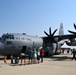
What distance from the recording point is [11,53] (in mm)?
Answer: 23969

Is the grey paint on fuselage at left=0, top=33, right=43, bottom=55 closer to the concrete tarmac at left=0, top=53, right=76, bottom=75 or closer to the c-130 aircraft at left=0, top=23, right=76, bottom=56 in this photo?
the c-130 aircraft at left=0, top=23, right=76, bottom=56

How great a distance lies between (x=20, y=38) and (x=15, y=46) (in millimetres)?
1468

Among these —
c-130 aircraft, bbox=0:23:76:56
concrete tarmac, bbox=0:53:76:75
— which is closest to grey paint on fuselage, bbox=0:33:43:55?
c-130 aircraft, bbox=0:23:76:56

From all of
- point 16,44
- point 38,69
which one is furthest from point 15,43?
point 38,69

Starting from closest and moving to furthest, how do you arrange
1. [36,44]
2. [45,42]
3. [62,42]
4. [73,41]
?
1. [36,44]
2. [73,41]
3. [45,42]
4. [62,42]

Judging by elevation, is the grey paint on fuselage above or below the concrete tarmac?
above

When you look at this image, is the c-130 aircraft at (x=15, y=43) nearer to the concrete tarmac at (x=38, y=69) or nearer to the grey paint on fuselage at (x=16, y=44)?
the grey paint on fuselage at (x=16, y=44)

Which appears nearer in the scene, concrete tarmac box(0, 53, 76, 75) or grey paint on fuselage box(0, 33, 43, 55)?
concrete tarmac box(0, 53, 76, 75)

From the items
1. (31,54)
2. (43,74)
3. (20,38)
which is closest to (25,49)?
(20,38)

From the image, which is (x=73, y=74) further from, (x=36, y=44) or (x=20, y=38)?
(x=36, y=44)

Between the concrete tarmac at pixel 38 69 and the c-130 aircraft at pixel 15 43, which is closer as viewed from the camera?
the concrete tarmac at pixel 38 69

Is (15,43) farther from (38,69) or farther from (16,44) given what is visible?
(38,69)

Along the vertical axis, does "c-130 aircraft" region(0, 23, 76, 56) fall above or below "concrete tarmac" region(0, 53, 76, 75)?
above

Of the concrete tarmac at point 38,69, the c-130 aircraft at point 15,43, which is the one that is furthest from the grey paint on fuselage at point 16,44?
the concrete tarmac at point 38,69
